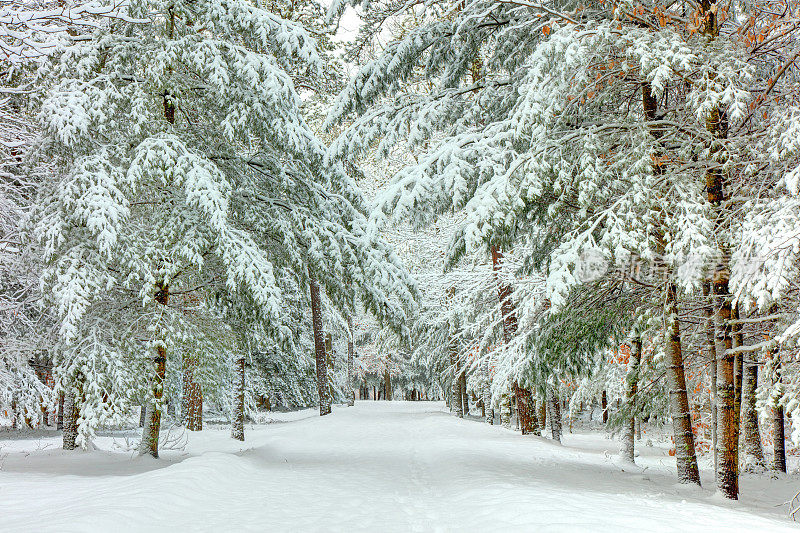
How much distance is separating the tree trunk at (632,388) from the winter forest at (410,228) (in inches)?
1.9

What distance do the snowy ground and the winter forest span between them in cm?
7

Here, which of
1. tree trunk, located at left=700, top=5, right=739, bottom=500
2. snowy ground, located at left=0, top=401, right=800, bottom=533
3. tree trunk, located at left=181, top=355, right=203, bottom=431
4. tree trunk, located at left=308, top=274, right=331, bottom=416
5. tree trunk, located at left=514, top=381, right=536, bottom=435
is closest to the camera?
snowy ground, located at left=0, top=401, right=800, bottom=533

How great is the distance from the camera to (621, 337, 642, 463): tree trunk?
9.05 meters

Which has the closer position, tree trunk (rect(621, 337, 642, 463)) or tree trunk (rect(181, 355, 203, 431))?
tree trunk (rect(621, 337, 642, 463))

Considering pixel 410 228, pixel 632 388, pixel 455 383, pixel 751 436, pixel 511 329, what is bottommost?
pixel 455 383

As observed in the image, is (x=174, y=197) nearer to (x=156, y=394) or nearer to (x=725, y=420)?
(x=156, y=394)

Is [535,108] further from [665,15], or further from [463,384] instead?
[463,384]

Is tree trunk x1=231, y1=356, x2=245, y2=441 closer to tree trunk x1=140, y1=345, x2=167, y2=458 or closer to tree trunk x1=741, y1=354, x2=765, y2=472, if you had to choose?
tree trunk x1=140, y1=345, x2=167, y2=458

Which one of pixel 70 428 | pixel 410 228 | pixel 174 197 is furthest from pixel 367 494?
pixel 70 428

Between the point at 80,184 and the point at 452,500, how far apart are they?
6.94m

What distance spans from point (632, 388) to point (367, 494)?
6.44 m

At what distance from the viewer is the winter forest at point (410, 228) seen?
20.9ft

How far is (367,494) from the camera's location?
7828 mm

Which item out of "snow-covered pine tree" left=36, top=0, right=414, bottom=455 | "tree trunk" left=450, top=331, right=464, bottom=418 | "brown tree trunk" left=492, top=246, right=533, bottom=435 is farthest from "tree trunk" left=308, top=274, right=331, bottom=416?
"snow-covered pine tree" left=36, top=0, right=414, bottom=455
